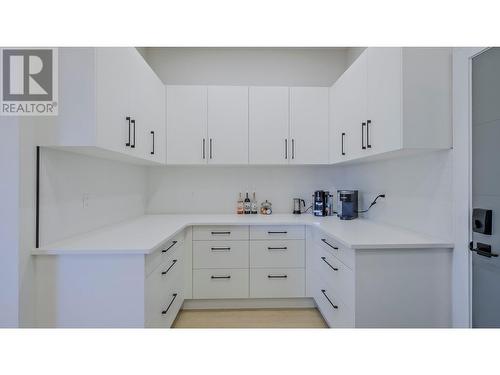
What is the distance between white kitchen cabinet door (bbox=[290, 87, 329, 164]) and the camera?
9.58 feet

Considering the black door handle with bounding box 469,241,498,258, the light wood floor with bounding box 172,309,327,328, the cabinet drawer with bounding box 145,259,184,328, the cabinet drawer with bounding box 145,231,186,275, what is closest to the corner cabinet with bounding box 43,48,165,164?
the cabinet drawer with bounding box 145,231,186,275

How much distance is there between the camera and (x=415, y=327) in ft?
5.53

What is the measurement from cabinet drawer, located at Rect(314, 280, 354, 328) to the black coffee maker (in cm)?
80

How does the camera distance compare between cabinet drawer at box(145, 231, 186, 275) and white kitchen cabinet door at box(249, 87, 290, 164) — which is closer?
cabinet drawer at box(145, 231, 186, 275)

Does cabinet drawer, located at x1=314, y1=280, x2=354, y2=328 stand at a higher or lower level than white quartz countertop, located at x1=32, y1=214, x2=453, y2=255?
lower

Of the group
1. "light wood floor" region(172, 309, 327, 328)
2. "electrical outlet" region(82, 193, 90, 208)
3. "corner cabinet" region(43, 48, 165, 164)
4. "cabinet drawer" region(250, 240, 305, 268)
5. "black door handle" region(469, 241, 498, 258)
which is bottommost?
"light wood floor" region(172, 309, 327, 328)

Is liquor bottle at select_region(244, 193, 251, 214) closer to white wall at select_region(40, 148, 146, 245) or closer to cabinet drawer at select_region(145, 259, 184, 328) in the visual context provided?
cabinet drawer at select_region(145, 259, 184, 328)

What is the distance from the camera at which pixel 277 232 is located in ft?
8.59

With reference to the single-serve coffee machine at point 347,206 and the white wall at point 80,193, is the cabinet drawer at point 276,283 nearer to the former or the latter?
the single-serve coffee machine at point 347,206

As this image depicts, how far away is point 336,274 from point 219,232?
1130mm

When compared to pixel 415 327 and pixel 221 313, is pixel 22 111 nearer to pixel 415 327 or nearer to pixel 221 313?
pixel 221 313

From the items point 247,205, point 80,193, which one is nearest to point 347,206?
point 247,205

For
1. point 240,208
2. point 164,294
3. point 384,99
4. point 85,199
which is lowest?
point 164,294

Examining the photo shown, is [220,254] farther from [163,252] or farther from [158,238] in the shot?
[158,238]
